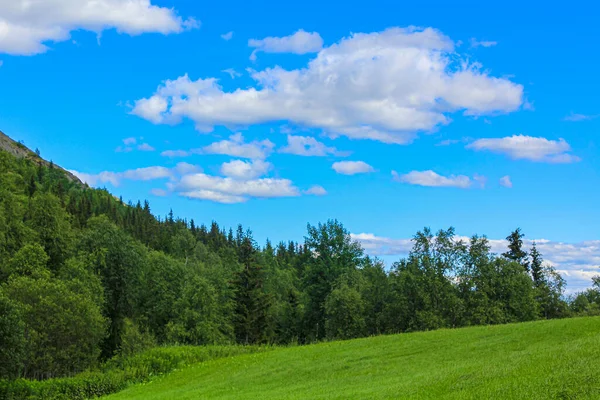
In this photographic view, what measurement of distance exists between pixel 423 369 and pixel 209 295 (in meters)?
62.6

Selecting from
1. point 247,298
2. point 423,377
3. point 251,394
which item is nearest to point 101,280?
point 247,298

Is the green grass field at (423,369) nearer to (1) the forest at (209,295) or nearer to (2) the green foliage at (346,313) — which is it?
(1) the forest at (209,295)

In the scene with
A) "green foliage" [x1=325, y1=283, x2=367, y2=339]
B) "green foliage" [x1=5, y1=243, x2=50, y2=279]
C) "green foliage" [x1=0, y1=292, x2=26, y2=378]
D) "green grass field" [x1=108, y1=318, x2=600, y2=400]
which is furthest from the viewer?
"green foliage" [x1=325, y1=283, x2=367, y2=339]

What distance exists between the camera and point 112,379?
42969 millimetres

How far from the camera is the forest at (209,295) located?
64375mm

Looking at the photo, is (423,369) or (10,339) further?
(10,339)

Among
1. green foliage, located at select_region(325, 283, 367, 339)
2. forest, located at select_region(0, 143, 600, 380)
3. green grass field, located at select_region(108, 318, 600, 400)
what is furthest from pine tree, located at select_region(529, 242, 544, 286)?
green grass field, located at select_region(108, 318, 600, 400)

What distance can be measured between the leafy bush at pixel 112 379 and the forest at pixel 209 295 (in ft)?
28.0

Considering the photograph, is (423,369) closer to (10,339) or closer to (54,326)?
(10,339)

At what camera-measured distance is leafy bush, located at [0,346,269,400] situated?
43125 mm

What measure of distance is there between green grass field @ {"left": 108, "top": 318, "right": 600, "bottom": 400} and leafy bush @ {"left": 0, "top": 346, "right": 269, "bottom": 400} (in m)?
2.94

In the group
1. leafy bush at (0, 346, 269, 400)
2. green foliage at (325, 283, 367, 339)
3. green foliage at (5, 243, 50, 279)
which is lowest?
leafy bush at (0, 346, 269, 400)

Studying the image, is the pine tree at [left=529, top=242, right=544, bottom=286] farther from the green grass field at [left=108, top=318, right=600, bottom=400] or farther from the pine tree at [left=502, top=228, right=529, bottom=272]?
the green grass field at [left=108, top=318, right=600, bottom=400]

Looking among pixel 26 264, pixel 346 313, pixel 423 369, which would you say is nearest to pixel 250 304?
pixel 346 313
